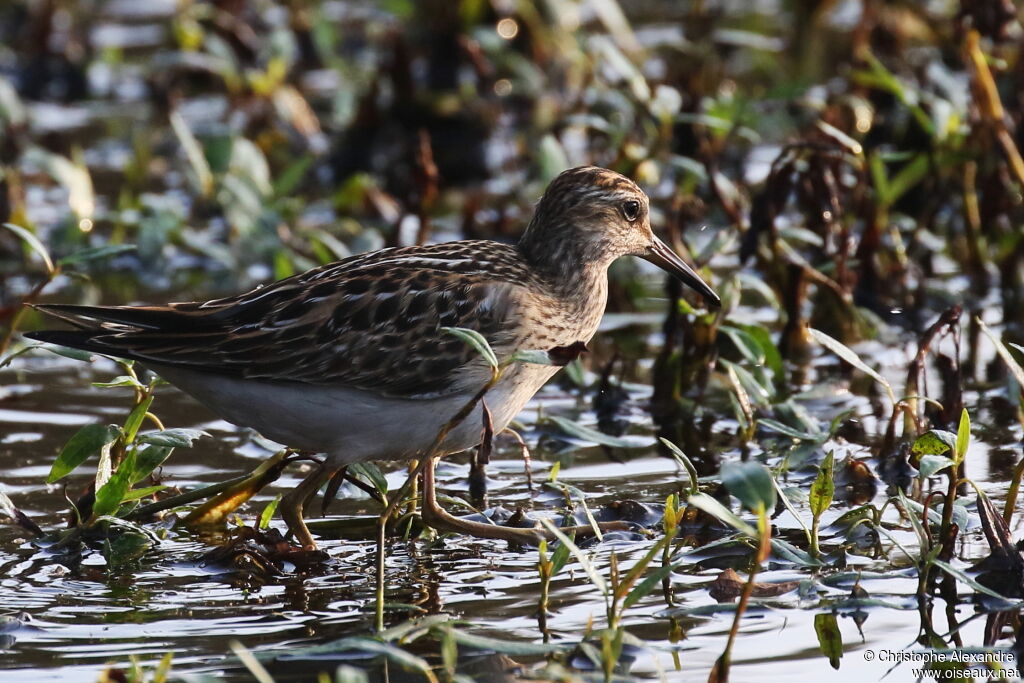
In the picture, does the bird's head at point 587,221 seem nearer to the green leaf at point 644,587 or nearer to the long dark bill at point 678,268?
the long dark bill at point 678,268

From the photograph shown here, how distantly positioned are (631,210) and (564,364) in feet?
5.69

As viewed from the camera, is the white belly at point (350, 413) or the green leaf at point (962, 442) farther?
the white belly at point (350, 413)

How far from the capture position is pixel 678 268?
6.94 m

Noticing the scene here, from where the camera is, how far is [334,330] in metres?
5.90

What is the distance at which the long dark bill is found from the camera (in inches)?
273

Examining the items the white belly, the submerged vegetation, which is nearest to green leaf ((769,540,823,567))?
the submerged vegetation

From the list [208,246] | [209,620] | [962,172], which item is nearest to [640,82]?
[962,172]

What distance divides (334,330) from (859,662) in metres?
2.28

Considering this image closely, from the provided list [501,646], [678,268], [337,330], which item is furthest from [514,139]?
[501,646]

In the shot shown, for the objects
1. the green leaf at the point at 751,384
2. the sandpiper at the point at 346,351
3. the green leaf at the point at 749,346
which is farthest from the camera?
the green leaf at the point at 749,346

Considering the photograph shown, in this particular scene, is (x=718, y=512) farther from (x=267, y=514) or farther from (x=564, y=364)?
(x=267, y=514)

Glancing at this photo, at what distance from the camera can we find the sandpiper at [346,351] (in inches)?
227

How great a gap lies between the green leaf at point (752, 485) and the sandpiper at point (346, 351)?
155 centimetres

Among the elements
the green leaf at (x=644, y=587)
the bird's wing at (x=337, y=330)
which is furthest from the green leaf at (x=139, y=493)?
the green leaf at (x=644, y=587)
